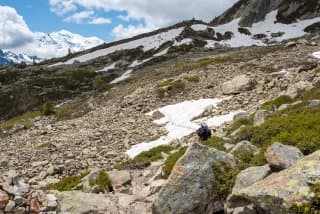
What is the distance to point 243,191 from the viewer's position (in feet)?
36.9

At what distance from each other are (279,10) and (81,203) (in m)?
125

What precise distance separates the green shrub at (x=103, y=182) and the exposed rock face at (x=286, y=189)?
898cm

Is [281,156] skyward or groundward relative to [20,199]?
skyward

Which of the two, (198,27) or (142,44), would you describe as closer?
(142,44)

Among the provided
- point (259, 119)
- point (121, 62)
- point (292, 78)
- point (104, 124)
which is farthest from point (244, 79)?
point (121, 62)

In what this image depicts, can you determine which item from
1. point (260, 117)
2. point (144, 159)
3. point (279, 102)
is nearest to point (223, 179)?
point (144, 159)

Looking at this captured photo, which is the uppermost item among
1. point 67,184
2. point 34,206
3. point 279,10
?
point 279,10

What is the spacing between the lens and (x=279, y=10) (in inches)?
5064

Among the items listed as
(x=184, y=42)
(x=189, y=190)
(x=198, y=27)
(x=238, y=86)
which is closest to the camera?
(x=189, y=190)

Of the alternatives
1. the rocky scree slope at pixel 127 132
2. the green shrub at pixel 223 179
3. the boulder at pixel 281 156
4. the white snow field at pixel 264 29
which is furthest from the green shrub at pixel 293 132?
the white snow field at pixel 264 29

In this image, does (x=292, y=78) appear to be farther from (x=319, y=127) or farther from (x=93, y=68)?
(x=93, y=68)

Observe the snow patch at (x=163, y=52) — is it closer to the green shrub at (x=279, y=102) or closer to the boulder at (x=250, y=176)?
the green shrub at (x=279, y=102)

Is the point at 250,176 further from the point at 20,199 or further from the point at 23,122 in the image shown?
the point at 23,122

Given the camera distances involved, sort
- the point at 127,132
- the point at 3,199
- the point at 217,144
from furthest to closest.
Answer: the point at 127,132 < the point at 217,144 < the point at 3,199
